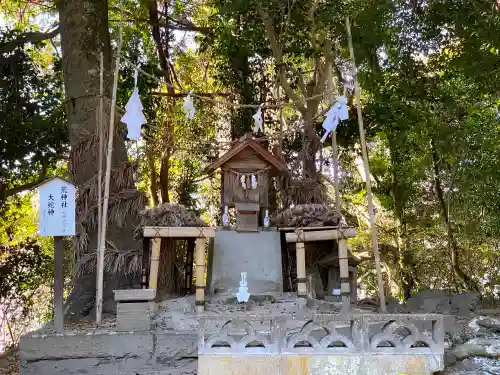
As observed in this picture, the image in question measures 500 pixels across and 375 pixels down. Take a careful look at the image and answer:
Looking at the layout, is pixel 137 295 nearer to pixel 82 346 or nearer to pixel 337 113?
pixel 82 346

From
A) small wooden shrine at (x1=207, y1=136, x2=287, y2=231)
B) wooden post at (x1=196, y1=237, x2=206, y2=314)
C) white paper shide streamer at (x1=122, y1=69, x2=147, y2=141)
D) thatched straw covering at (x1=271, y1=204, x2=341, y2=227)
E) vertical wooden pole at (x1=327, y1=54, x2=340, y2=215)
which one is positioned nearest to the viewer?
wooden post at (x1=196, y1=237, x2=206, y2=314)

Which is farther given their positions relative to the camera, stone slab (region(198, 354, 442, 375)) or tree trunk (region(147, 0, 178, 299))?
tree trunk (region(147, 0, 178, 299))

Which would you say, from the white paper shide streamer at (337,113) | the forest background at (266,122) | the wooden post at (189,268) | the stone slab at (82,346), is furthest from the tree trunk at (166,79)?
the white paper shide streamer at (337,113)

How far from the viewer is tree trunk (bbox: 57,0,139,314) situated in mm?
6840

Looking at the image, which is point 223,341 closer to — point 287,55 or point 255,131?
point 255,131

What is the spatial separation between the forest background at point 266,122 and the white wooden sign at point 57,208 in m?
1.42

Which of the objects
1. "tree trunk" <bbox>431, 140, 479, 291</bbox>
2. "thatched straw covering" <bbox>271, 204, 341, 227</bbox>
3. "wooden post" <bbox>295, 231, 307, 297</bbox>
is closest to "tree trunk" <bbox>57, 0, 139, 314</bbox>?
"thatched straw covering" <bbox>271, 204, 341, 227</bbox>

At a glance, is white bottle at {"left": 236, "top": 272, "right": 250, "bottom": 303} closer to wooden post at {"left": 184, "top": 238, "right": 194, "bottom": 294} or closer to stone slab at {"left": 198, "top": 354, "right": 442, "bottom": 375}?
wooden post at {"left": 184, "top": 238, "right": 194, "bottom": 294}

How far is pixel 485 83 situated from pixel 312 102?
9.22 feet

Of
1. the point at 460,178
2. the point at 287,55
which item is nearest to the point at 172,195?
the point at 287,55

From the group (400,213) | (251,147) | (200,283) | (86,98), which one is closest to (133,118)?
(86,98)

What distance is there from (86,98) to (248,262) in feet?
11.0

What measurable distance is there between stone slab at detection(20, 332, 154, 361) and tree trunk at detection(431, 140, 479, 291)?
6399 millimetres

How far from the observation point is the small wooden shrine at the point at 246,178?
7.28 meters
